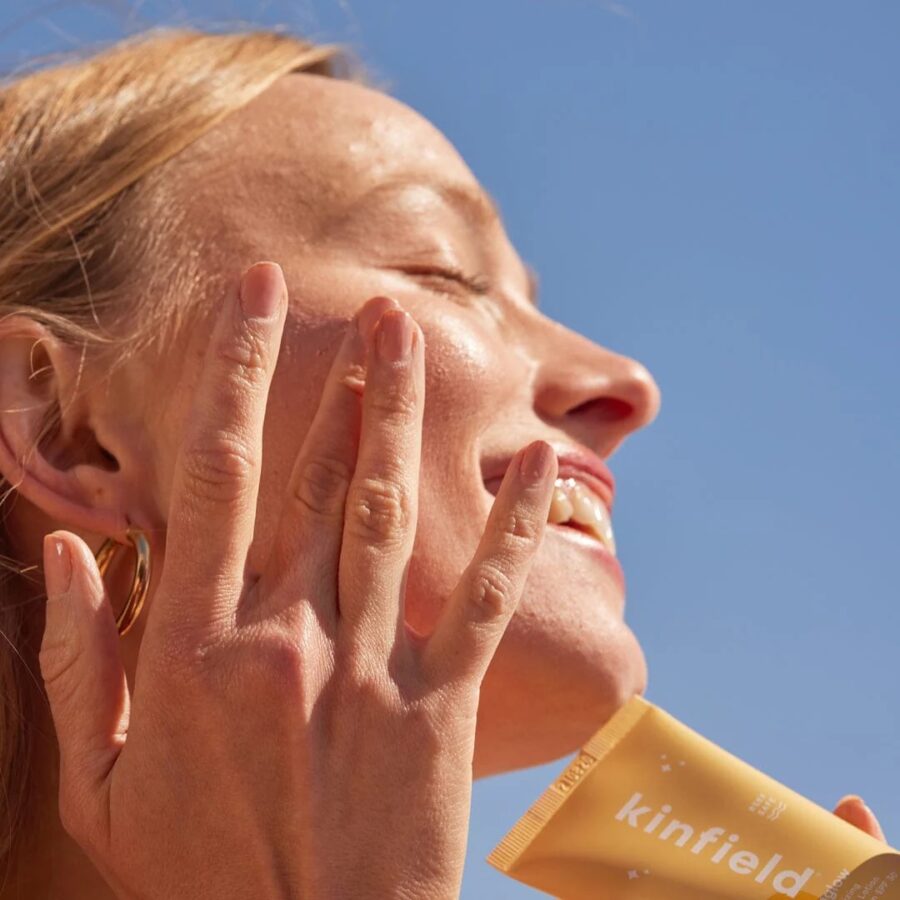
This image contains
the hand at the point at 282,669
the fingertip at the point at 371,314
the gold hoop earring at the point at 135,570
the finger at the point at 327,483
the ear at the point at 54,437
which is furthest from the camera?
the ear at the point at 54,437

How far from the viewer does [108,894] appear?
62.1 inches

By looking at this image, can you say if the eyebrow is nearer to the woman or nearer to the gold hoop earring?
the woman

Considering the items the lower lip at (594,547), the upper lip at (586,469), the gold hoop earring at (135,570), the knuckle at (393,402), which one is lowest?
the gold hoop earring at (135,570)

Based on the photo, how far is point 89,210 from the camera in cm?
183

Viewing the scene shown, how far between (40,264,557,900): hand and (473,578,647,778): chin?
0.28 m

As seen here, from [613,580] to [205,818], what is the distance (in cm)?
74

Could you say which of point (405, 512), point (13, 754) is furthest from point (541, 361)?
point (13, 754)

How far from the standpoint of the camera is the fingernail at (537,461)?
137cm

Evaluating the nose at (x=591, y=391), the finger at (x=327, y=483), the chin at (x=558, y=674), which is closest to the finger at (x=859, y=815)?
the chin at (x=558, y=674)

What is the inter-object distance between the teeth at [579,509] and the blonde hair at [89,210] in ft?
1.97

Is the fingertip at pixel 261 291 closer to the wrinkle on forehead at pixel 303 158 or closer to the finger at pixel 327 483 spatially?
the finger at pixel 327 483

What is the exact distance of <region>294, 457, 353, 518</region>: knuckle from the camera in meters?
1.35

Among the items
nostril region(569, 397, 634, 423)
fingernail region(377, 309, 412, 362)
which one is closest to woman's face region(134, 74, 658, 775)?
nostril region(569, 397, 634, 423)

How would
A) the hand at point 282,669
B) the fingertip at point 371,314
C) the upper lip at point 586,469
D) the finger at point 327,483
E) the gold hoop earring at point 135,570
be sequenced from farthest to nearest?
the upper lip at point 586,469 < the gold hoop earring at point 135,570 < the fingertip at point 371,314 < the finger at point 327,483 < the hand at point 282,669
